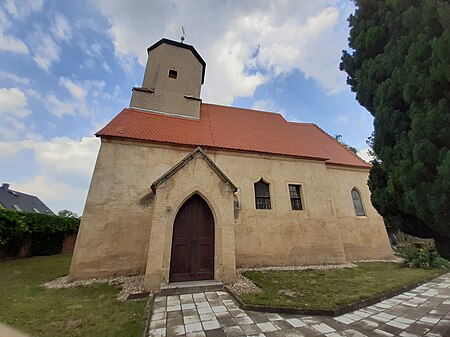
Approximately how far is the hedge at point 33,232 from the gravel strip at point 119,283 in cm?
731

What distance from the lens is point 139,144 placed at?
30.5ft

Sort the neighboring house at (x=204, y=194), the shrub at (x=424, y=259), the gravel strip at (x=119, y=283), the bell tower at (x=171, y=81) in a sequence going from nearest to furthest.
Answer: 1. the gravel strip at (x=119, y=283)
2. the neighboring house at (x=204, y=194)
3. the shrub at (x=424, y=259)
4. the bell tower at (x=171, y=81)

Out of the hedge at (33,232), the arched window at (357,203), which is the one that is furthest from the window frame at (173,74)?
the arched window at (357,203)

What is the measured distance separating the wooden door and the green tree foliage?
5.24 meters

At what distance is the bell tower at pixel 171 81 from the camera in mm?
11955

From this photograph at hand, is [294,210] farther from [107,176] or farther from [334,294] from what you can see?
[107,176]

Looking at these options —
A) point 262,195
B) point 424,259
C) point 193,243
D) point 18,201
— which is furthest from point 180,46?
point 18,201

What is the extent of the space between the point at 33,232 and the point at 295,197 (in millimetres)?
17192

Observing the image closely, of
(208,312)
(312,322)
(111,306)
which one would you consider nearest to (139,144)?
(111,306)

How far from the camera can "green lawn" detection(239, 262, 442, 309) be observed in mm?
4902

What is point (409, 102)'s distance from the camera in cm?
388

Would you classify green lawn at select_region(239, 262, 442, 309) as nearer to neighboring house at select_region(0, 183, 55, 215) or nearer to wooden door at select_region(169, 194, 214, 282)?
wooden door at select_region(169, 194, 214, 282)

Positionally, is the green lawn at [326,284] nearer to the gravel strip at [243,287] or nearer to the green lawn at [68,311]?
the gravel strip at [243,287]

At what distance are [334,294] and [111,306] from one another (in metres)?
Result: 6.05
